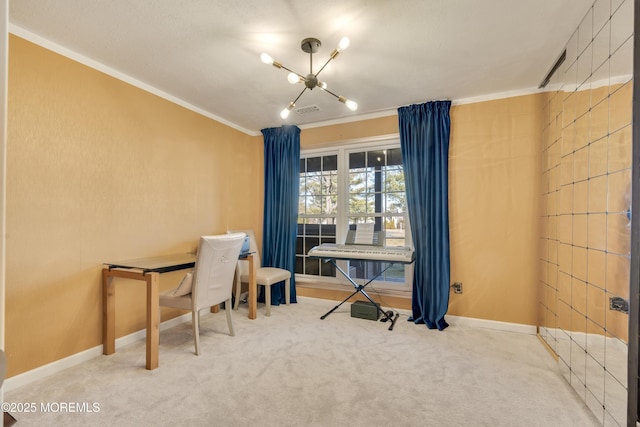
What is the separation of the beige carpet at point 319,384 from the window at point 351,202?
1.14m

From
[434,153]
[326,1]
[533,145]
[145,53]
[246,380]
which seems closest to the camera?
[326,1]

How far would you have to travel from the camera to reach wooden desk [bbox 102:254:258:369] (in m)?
2.34

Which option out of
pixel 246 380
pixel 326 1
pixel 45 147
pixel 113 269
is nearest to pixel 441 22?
pixel 326 1

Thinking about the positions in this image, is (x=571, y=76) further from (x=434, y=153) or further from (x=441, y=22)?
(x=434, y=153)

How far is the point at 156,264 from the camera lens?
2580mm

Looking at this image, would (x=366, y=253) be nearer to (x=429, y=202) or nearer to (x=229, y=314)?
(x=429, y=202)

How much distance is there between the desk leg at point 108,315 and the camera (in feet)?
8.41

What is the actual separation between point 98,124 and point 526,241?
430 centimetres

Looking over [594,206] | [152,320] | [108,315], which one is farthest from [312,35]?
[108,315]

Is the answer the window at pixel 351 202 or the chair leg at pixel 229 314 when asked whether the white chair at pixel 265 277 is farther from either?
the chair leg at pixel 229 314

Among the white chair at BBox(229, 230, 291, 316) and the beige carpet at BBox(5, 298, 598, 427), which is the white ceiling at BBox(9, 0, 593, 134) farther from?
the beige carpet at BBox(5, 298, 598, 427)

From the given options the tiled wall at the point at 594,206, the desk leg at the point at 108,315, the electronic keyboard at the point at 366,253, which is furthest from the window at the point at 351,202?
the desk leg at the point at 108,315

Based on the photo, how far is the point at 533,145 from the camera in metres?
3.12

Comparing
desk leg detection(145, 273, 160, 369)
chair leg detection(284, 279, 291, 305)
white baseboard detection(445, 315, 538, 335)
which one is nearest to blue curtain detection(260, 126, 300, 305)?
chair leg detection(284, 279, 291, 305)
